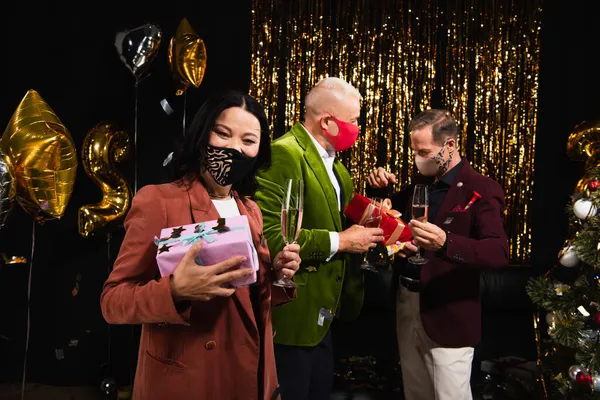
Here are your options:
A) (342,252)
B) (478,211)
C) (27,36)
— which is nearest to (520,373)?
(478,211)

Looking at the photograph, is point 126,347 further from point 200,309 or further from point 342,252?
point 200,309

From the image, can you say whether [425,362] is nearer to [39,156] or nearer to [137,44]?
[39,156]

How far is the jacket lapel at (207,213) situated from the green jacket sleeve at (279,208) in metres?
0.66

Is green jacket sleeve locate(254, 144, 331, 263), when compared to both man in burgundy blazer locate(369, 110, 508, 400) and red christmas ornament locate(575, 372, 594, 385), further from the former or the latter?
red christmas ornament locate(575, 372, 594, 385)

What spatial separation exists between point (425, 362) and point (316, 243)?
34.7 inches

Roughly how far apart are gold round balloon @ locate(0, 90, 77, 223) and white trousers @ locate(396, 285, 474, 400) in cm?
176

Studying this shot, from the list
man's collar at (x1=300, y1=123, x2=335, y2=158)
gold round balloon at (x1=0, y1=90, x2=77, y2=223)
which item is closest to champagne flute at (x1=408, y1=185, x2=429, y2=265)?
man's collar at (x1=300, y1=123, x2=335, y2=158)

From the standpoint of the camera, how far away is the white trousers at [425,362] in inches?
105

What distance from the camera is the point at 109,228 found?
3.71 metres

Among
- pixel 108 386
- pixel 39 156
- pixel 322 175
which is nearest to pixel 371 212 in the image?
pixel 322 175

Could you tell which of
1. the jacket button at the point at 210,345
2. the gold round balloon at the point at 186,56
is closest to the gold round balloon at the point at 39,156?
the gold round balloon at the point at 186,56

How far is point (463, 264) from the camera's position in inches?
105

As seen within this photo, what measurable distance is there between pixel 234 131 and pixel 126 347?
2.95m

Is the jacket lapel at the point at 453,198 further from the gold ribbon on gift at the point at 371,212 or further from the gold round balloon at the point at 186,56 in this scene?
the gold round balloon at the point at 186,56
